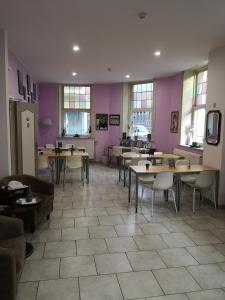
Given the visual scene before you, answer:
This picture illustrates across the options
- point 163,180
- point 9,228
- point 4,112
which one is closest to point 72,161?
point 4,112

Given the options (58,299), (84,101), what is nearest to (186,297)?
(58,299)

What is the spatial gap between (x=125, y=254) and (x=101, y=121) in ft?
22.5

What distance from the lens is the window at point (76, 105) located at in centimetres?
948

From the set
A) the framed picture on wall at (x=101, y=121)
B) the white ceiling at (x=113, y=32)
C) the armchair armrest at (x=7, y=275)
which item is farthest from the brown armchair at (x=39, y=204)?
the framed picture on wall at (x=101, y=121)

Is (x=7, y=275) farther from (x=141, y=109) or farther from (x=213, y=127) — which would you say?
(x=141, y=109)

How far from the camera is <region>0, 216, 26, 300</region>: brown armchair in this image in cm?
195

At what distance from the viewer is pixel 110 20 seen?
3482 millimetres

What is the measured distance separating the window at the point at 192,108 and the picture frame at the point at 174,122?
0.92ft

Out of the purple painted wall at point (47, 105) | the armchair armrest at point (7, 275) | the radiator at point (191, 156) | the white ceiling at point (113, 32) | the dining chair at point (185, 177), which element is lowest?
the armchair armrest at point (7, 275)

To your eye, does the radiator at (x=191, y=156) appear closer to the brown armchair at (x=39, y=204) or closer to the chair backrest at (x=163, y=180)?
the chair backrest at (x=163, y=180)

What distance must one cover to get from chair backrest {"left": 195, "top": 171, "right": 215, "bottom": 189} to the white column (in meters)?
3.39

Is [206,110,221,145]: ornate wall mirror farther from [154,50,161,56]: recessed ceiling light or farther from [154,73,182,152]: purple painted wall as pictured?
[154,73,182,152]: purple painted wall

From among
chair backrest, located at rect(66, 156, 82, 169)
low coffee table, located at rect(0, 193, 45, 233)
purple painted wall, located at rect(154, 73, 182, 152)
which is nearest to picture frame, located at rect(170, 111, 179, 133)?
purple painted wall, located at rect(154, 73, 182, 152)

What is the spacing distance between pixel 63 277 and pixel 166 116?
621 centimetres
